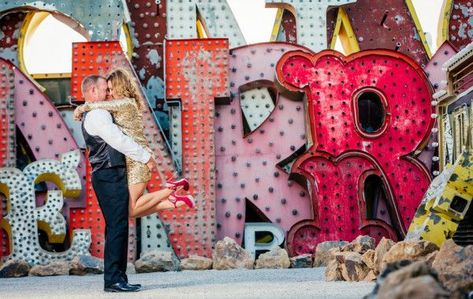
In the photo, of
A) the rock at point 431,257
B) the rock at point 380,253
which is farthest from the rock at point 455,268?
the rock at point 380,253

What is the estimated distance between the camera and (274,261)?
10.7m

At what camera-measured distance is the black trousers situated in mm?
6367

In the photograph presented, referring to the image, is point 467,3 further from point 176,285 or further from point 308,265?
point 176,285

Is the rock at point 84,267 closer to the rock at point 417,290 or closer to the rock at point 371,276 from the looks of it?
the rock at point 371,276

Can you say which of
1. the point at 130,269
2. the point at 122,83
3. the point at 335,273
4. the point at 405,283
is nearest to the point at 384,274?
the point at 405,283

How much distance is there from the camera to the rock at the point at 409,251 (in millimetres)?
6543

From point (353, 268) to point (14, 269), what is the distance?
483 cm

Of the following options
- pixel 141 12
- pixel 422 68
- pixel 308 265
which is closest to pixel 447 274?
pixel 308 265

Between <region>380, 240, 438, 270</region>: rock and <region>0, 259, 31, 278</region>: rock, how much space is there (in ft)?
17.3

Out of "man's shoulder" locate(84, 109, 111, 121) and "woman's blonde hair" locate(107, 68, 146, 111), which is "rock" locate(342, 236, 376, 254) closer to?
"woman's blonde hair" locate(107, 68, 146, 111)

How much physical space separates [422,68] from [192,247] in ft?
13.3

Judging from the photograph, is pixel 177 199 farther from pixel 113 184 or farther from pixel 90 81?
pixel 90 81

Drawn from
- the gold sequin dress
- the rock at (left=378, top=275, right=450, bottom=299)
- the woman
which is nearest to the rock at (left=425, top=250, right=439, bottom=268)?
the woman

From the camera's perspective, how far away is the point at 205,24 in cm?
1249
